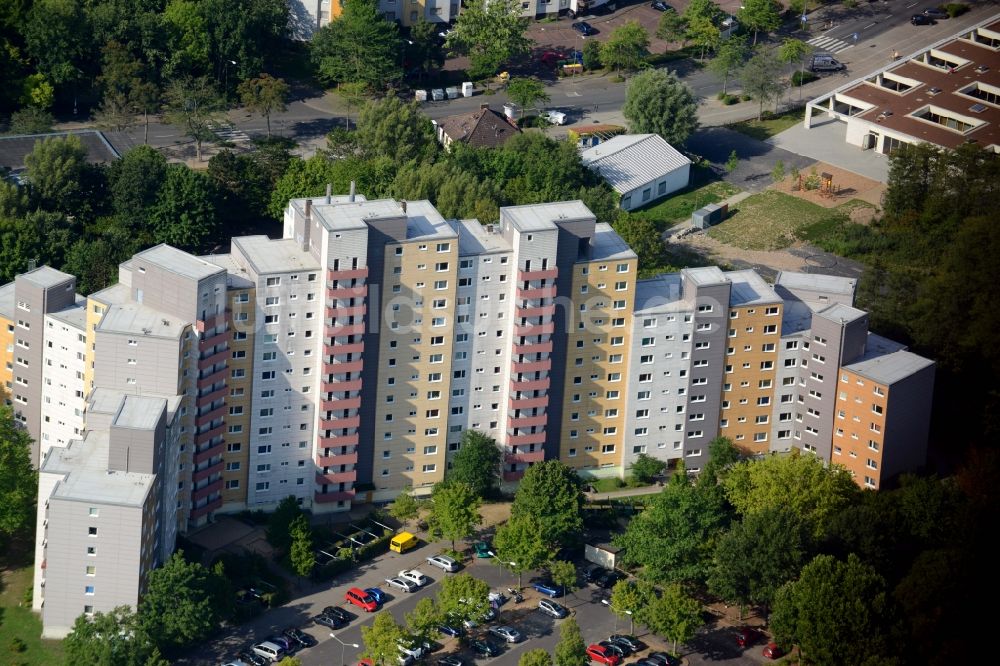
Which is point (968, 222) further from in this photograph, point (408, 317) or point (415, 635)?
point (415, 635)

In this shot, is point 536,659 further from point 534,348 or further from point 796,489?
point 534,348

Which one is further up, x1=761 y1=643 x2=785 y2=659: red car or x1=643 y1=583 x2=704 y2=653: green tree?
x1=643 y1=583 x2=704 y2=653: green tree

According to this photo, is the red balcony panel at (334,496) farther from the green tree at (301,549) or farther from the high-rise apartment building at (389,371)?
the green tree at (301,549)

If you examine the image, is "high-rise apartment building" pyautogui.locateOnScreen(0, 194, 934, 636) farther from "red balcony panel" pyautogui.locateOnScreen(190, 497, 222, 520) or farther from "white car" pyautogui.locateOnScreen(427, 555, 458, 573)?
"white car" pyautogui.locateOnScreen(427, 555, 458, 573)

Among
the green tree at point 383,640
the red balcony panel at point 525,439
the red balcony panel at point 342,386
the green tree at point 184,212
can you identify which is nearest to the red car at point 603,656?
the green tree at point 383,640

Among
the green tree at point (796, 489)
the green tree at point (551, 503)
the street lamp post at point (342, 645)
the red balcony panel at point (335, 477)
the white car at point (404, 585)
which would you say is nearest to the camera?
the street lamp post at point (342, 645)

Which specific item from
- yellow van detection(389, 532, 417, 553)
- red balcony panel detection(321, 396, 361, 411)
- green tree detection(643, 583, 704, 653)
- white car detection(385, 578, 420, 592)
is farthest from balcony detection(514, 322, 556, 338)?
green tree detection(643, 583, 704, 653)

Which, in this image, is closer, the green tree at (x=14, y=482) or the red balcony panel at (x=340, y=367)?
the green tree at (x=14, y=482)
